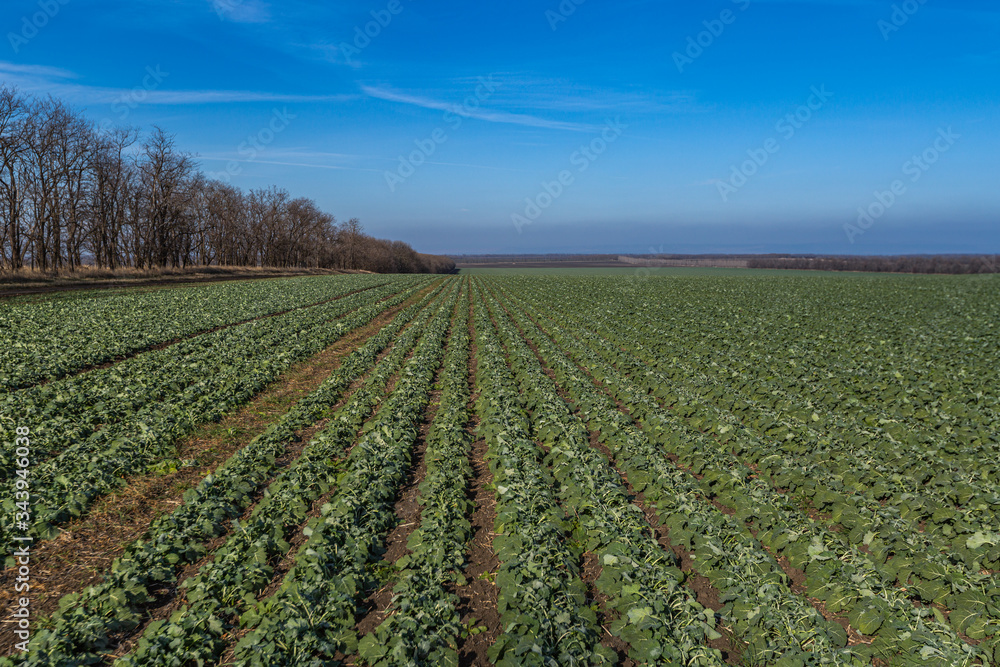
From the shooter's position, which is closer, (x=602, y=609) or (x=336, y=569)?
(x=602, y=609)

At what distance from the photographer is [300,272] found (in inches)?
3364

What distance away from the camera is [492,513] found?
7281 mm

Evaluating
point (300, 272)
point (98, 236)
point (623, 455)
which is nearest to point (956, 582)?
point (623, 455)

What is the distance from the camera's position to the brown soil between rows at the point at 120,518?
17.7 feet

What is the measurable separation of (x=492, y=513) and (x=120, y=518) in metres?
Result: 5.38

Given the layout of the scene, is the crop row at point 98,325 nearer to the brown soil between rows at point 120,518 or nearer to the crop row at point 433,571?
the brown soil between rows at point 120,518

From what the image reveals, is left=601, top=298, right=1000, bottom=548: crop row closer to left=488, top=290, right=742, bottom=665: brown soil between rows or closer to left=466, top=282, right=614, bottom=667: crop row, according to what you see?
left=488, top=290, right=742, bottom=665: brown soil between rows

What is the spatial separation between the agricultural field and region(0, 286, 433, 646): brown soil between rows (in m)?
0.05

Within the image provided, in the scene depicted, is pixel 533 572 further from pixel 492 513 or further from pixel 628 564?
pixel 492 513

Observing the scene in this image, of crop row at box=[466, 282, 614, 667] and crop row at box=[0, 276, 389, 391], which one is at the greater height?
crop row at box=[0, 276, 389, 391]

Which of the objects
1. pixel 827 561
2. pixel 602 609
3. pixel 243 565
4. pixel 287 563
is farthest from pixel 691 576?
pixel 243 565

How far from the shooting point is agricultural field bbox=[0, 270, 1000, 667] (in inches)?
182

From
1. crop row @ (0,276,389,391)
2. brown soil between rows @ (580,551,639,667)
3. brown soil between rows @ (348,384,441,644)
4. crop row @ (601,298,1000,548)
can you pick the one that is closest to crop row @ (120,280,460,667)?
brown soil between rows @ (348,384,441,644)

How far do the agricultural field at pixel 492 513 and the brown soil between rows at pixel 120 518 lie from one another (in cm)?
5
